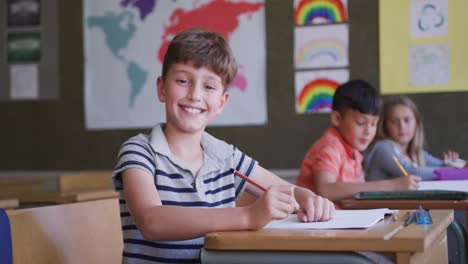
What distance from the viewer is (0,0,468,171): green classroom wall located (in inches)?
140

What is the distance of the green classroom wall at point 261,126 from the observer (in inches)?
140

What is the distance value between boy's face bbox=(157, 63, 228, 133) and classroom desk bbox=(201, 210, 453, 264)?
429mm

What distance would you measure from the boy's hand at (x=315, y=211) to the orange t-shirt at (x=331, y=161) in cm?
119

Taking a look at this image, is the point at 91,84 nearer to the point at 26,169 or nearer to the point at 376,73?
the point at 26,169

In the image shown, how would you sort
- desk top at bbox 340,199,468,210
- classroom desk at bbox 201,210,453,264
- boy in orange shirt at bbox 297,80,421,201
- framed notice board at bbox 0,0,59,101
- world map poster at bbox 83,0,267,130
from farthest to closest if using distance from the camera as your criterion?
framed notice board at bbox 0,0,59,101 → world map poster at bbox 83,0,267,130 → boy in orange shirt at bbox 297,80,421,201 → desk top at bbox 340,199,468,210 → classroom desk at bbox 201,210,453,264

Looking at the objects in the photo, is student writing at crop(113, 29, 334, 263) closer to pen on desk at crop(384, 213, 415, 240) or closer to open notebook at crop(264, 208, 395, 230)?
open notebook at crop(264, 208, 395, 230)

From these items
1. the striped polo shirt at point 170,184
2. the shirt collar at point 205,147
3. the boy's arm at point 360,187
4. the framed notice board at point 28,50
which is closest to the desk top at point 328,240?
the striped polo shirt at point 170,184

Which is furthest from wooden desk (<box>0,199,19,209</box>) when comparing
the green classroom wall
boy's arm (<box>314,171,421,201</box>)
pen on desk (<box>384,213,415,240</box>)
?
pen on desk (<box>384,213,415,240</box>)

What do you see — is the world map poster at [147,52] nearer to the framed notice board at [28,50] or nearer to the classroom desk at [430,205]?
the framed notice board at [28,50]

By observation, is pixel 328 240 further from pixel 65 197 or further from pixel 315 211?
pixel 65 197

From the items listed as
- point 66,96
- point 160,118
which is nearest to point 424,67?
point 160,118

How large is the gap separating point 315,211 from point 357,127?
145 centimetres

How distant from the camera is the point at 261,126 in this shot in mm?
3820

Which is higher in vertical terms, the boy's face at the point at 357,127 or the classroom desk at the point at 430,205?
the boy's face at the point at 357,127
